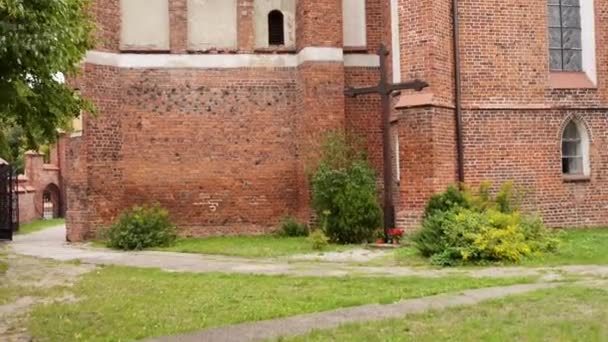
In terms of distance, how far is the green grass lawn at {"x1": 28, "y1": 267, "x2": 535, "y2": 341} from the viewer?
7.49m

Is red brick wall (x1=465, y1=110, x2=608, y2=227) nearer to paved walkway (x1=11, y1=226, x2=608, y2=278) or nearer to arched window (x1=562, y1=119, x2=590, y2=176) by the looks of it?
arched window (x1=562, y1=119, x2=590, y2=176)

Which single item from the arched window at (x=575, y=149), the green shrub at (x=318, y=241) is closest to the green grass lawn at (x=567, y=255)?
the green shrub at (x=318, y=241)

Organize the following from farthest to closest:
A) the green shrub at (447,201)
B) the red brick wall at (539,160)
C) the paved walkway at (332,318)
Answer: the red brick wall at (539,160) < the green shrub at (447,201) < the paved walkway at (332,318)

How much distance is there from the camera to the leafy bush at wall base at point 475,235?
40.2ft

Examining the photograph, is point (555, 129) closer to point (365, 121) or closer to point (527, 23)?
point (527, 23)

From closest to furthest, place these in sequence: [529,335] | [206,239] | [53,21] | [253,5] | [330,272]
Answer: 1. [53,21]
2. [529,335]
3. [330,272]
4. [206,239]
5. [253,5]

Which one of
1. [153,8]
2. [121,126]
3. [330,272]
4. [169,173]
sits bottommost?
[330,272]

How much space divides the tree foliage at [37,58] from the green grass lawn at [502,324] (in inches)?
131

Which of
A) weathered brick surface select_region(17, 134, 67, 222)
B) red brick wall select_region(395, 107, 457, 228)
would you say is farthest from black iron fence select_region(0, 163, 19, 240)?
red brick wall select_region(395, 107, 457, 228)

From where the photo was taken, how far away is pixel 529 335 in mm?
6457

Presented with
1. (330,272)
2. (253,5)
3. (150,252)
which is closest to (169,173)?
(150,252)

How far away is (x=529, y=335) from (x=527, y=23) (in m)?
12.6

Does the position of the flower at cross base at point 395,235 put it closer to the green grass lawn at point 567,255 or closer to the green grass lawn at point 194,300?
the green grass lawn at point 567,255

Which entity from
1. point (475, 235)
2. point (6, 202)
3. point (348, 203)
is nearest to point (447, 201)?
point (475, 235)
